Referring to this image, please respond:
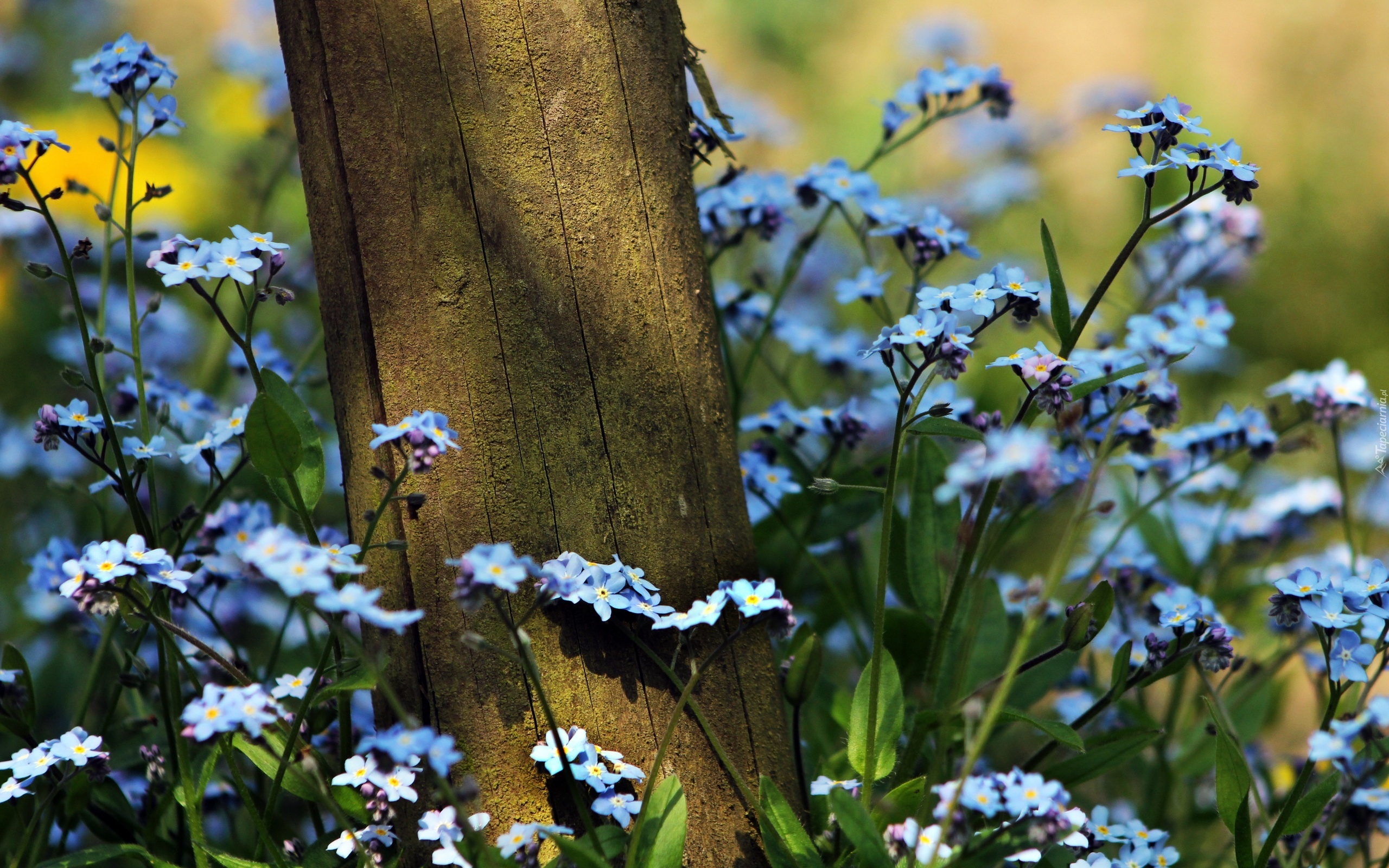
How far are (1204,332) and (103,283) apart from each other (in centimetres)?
204

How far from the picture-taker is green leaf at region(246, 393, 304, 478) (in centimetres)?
142

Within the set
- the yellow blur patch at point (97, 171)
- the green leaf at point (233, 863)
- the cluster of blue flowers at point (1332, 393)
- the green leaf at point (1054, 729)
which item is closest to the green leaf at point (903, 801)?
the green leaf at point (1054, 729)

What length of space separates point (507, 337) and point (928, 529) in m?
0.88

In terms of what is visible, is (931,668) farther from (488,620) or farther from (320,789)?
(320,789)

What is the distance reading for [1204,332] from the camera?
2113mm

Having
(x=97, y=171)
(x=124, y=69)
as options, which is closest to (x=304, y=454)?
(x=124, y=69)

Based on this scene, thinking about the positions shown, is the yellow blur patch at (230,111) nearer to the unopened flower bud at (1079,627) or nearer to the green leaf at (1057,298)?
the green leaf at (1057,298)

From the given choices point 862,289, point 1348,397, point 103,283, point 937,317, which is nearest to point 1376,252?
point 1348,397

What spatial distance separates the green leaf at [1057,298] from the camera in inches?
59.2

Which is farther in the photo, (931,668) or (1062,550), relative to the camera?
(931,668)

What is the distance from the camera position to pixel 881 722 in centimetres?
158

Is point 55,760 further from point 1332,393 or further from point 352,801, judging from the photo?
point 1332,393

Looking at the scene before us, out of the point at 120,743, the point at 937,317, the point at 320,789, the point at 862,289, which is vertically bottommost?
the point at 320,789

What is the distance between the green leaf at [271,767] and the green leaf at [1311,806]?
4.60ft
